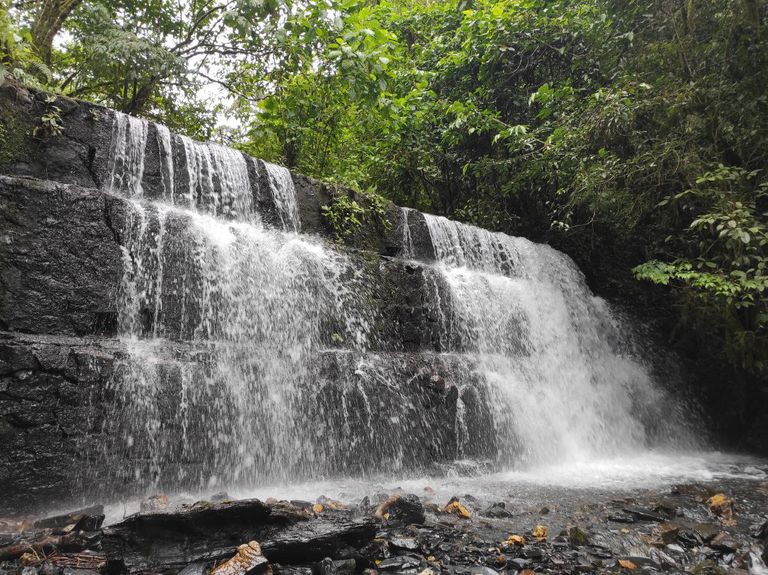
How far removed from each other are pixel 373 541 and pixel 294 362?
2841 millimetres

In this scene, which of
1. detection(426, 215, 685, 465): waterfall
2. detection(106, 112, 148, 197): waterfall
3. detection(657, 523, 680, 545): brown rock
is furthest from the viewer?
detection(426, 215, 685, 465): waterfall

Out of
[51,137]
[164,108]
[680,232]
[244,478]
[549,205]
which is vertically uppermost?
[164,108]

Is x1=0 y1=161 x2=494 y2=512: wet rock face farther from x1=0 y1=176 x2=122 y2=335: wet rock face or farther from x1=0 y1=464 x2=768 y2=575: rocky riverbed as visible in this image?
x1=0 y1=464 x2=768 y2=575: rocky riverbed

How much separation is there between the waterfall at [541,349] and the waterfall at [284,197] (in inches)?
99.0

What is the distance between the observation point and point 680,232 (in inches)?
353

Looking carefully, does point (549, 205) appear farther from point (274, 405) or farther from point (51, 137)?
point (51, 137)

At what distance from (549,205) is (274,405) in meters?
8.85

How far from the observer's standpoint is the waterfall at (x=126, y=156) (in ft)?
19.4

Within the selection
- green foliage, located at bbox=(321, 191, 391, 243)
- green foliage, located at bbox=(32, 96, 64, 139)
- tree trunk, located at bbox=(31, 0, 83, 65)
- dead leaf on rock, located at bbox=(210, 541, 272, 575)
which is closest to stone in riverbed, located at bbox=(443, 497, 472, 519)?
dead leaf on rock, located at bbox=(210, 541, 272, 575)

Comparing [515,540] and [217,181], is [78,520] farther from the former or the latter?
[217,181]

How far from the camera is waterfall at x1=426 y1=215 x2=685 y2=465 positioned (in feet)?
23.5

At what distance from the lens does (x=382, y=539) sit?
328cm

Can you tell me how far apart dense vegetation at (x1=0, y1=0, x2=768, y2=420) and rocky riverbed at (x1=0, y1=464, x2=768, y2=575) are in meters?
4.19

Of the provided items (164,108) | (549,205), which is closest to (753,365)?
(549,205)
